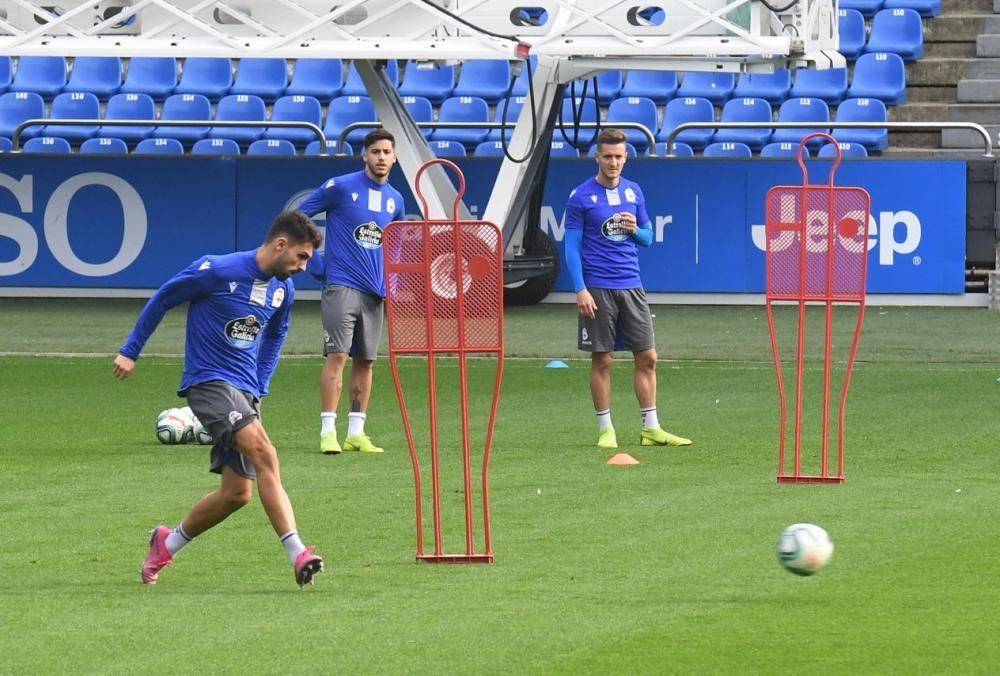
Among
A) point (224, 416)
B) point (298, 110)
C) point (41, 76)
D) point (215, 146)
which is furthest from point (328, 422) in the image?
point (41, 76)

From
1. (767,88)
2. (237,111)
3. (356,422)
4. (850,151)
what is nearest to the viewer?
(356,422)

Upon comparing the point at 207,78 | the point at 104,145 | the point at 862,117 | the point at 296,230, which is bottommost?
the point at 296,230

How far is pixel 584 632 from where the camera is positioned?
7324 millimetres

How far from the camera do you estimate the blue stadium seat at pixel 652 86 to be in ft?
85.4

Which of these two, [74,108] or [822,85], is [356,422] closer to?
[822,85]

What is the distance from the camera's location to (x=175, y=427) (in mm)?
13391

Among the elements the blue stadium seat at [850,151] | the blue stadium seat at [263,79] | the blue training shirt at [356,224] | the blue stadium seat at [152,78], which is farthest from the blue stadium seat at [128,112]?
the blue training shirt at [356,224]

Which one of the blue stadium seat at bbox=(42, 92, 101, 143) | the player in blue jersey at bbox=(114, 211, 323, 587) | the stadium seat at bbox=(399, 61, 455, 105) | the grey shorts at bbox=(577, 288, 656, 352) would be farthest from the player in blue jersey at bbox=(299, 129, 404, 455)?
the blue stadium seat at bbox=(42, 92, 101, 143)

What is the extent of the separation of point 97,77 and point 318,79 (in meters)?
3.17

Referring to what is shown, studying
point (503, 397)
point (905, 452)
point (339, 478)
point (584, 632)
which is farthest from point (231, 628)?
point (503, 397)

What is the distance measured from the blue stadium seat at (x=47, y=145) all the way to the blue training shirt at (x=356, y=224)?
518 inches

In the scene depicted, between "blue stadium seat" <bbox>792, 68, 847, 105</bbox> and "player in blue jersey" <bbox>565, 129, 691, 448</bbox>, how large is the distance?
1284 cm

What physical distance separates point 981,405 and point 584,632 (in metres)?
8.38

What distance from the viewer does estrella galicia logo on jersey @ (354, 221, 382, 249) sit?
42.1 feet
